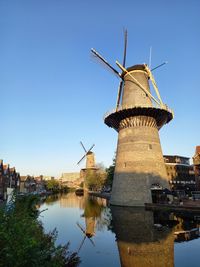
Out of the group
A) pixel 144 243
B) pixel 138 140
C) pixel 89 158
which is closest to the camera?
pixel 144 243

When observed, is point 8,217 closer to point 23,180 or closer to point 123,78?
point 123,78

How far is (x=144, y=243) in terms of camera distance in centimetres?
1506

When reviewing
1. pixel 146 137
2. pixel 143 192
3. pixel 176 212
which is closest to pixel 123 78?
pixel 146 137

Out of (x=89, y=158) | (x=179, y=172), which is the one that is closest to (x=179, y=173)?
(x=179, y=172)

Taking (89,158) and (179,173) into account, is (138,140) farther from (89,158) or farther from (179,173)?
(89,158)

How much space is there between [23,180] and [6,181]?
110ft

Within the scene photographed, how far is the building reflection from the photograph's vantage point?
12375 mm

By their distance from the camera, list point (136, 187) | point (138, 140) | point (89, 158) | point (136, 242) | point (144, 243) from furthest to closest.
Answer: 1. point (89, 158)
2. point (138, 140)
3. point (136, 187)
4. point (136, 242)
5. point (144, 243)

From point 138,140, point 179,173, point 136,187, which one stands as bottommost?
point 136,187

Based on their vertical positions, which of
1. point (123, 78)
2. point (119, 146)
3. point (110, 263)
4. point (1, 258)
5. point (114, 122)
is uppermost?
point (123, 78)

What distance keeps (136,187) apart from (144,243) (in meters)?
16.8

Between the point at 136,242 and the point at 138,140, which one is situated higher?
the point at 138,140

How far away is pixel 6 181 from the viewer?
212ft

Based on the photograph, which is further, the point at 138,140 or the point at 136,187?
the point at 138,140
